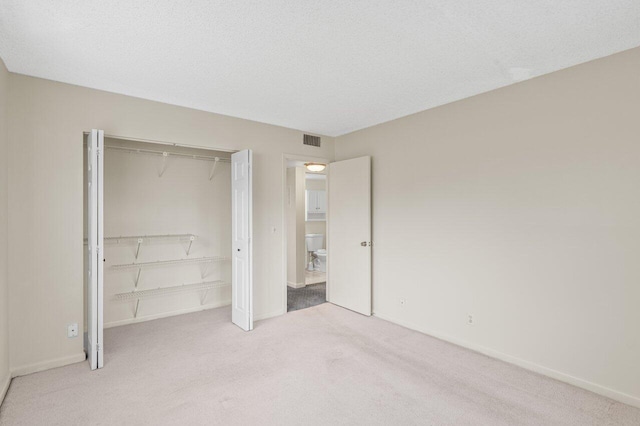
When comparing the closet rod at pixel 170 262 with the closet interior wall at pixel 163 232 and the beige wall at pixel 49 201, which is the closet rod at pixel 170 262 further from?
the beige wall at pixel 49 201

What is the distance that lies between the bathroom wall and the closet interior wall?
4.46 ft

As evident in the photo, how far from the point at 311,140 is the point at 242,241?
1.90 m

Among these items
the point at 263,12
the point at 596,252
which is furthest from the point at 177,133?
the point at 596,252

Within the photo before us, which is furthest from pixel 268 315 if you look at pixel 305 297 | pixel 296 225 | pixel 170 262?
pixel 296 225

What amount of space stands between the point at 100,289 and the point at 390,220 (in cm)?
320

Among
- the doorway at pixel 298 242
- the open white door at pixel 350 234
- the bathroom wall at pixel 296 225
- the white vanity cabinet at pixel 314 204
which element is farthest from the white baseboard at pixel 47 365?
the white vanity cabinet at pixel 314 204

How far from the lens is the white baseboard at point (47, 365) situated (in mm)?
2766

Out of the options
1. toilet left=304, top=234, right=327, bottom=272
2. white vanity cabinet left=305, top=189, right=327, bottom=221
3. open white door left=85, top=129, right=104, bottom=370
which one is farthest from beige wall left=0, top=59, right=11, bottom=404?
white vanity cabinet left=305, top=189, right=327, bottom=221

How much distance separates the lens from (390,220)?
415cm

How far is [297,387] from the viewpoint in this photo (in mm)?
2594

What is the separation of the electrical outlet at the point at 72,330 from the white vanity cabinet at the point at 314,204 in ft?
18.0

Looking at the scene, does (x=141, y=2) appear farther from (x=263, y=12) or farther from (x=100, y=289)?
(x=100, y=289)

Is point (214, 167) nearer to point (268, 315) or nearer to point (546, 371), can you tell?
point (268, 315)

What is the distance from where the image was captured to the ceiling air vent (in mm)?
4739
